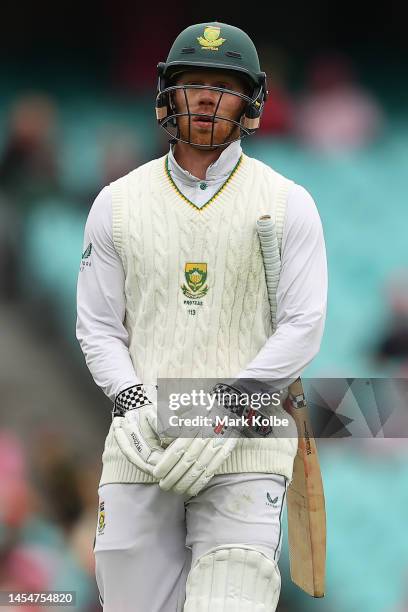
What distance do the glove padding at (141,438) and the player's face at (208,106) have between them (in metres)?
0.68

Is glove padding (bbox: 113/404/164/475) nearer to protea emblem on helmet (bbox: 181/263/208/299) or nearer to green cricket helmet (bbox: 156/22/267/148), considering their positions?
protea emblem on helmet (bbox: 181/263/208/299)

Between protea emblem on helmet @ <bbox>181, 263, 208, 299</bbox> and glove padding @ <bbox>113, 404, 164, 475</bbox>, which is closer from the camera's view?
glove padding @ <bbox>113, 404, 164, 475</bbox>

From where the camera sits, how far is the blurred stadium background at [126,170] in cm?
526

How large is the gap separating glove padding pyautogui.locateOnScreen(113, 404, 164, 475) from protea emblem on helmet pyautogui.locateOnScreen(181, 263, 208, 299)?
29 cm

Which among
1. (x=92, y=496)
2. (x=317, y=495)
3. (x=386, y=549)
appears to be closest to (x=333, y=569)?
(x=386, y=549)

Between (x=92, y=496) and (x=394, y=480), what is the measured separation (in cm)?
115

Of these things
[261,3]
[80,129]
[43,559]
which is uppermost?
[261,3]

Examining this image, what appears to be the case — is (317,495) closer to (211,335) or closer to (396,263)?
(211,335)

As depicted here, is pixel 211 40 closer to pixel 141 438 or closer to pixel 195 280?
pixel 195 280

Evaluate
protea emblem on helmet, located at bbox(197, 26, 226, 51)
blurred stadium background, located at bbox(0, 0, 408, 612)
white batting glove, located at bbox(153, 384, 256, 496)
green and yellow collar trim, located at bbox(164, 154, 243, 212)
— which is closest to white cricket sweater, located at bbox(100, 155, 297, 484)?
green and yellow collar trim, located at bbox(164, 154, 243, 212)

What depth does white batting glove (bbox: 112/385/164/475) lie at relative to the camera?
3.13m

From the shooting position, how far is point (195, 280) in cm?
328

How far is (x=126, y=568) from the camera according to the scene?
321cm

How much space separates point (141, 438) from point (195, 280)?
40cm
